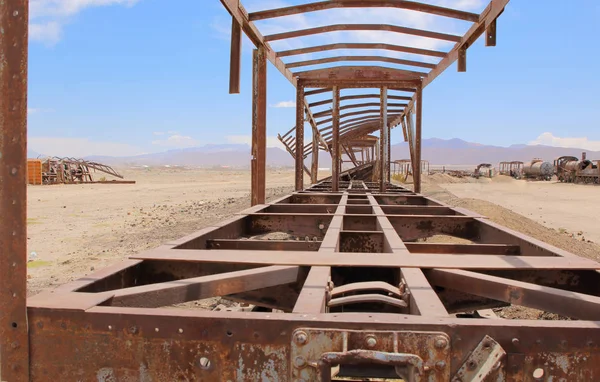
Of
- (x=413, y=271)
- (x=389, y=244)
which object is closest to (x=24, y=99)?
(x=413, y=271)

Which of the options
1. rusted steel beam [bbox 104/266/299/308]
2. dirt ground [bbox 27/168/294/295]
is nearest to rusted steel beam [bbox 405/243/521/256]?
rusted steel beam [bbox 104/266/299/308]

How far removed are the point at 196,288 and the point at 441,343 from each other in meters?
1.22

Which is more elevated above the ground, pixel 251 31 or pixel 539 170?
pixel 251 31

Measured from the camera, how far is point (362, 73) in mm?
8297

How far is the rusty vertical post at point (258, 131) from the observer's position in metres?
6.04

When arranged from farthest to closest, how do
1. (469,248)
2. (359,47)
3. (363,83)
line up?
1. (363,83)
2. (359,47)
3. (469,248)

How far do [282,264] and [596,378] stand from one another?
1494 millimetres

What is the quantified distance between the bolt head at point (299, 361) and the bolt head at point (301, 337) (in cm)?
5

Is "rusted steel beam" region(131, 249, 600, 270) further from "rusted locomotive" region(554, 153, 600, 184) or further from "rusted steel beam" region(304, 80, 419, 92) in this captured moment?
"rusted locomotive" region(554, 153, 600, 184)

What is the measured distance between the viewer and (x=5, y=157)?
1713 millimetres

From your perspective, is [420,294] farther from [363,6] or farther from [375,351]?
[363,6]

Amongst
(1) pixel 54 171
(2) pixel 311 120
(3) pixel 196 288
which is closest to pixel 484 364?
(3) pixel 196 288

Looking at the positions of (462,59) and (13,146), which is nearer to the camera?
(13,146)

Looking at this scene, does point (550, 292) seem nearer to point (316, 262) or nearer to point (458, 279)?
point (458, 279)
